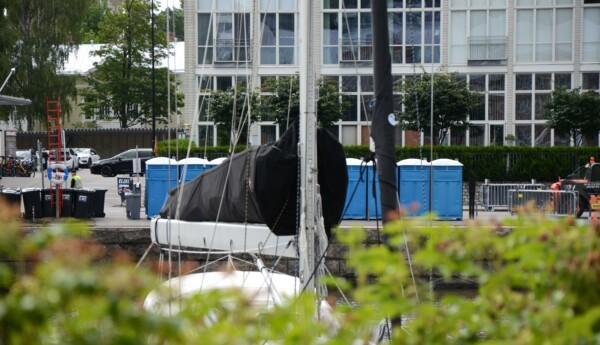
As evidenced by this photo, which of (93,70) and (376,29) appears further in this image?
(93,70)

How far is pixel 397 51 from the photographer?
43562mm

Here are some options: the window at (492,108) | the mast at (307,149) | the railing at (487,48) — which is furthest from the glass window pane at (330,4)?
the mast at (307,149)

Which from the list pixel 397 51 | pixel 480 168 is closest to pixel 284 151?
pixel 480 168

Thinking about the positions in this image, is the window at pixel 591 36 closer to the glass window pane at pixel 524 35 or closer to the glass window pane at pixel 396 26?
the glass window pane at pixel 524 35

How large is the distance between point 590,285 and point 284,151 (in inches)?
235

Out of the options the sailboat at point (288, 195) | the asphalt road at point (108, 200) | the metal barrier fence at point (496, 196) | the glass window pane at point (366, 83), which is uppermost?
the glass window pane at point (366, 83)

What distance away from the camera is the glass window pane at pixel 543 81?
43.2 m

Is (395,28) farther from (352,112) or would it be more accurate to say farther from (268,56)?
(268,56)

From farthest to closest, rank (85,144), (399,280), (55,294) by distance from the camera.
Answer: (85,144)
(399,280)
(55,294)

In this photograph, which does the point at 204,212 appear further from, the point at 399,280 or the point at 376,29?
the point at 399,280

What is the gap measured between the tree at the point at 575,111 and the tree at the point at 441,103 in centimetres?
324

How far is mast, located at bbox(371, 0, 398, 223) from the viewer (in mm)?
8227

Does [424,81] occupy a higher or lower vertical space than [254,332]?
higher

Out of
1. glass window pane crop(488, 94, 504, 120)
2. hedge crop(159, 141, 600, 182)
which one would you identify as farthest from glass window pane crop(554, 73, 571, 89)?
hedge crop(159, 141, 600, 182)
